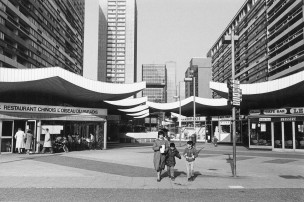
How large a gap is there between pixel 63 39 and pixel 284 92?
66.6m

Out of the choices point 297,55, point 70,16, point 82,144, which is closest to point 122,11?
point 70,16

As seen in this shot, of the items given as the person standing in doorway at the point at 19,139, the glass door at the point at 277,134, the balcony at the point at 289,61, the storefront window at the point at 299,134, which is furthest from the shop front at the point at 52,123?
the balcony at the point at 289,61

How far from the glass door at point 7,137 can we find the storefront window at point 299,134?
1978 centimetres

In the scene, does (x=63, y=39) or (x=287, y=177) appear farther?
(x=63, y=39)

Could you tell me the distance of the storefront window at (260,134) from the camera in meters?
26.0

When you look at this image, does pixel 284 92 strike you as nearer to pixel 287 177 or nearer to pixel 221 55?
pixel 287 177

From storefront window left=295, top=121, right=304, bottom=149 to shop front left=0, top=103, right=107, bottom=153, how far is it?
1437 cm

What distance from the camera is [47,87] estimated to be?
75.4ft

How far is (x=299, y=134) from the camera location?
80.1 ft

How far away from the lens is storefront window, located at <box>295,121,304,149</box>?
24.2 metres

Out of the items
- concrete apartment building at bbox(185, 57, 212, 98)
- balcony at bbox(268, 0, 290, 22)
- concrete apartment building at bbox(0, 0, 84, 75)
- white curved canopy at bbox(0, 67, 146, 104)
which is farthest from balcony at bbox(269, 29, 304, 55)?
concrete apartment building at bbox(185, 57, 212, 98)

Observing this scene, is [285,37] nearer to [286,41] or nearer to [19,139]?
[286,41]

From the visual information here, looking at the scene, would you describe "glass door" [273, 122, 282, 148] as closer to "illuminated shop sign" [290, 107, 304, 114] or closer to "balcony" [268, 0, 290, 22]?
"illuminated shop sign" [290, 107, 304, 114]

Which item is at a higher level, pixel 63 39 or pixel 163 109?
pixel 63 39
